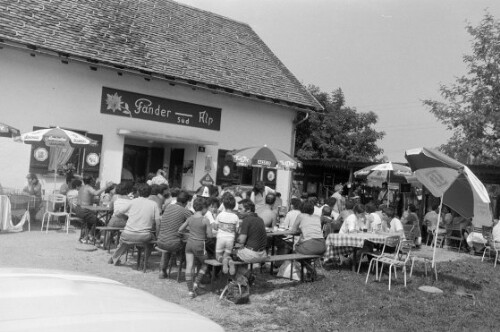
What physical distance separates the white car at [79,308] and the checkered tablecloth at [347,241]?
674cm

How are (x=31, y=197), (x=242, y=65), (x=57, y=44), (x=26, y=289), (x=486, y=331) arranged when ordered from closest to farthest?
(x=26, y=289) < (x=486, y=331) < (x=31, y=197) < (x=57, y=44) < (x=242, y=65)

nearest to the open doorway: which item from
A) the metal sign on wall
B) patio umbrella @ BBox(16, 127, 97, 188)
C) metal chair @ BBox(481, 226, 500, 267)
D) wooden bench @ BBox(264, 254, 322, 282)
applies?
the metal sign on wall

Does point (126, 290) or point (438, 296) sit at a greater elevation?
point (126, 290)

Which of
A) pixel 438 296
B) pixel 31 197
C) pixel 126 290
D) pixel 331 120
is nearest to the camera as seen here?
pixel 126 290

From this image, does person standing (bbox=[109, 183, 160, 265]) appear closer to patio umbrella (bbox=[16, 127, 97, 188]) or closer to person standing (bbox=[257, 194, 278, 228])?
person standing (bbox=[257, 194, 278, 228])

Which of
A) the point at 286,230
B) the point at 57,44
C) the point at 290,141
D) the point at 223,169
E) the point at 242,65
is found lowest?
the point at 286,230

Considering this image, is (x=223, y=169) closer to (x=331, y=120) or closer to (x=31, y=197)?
(x=31, y=197)

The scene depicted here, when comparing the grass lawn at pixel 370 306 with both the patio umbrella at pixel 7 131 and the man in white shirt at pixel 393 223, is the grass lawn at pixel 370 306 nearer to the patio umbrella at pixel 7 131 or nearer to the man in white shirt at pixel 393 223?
the man in white shirt at pixel 393 223

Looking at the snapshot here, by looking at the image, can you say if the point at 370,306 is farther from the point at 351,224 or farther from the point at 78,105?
the point at 78,105

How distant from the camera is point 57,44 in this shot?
1268 cm

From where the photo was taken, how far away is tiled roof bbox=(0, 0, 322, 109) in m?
13.1

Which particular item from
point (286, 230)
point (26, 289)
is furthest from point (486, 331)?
point (26, 289)

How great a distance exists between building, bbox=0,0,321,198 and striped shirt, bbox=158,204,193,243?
6970 mm

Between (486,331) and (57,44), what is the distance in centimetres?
1182
